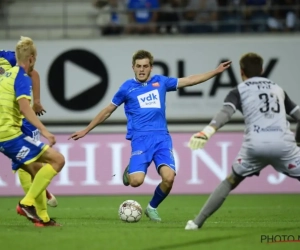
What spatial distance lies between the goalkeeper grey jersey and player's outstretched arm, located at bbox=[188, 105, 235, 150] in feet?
0.39

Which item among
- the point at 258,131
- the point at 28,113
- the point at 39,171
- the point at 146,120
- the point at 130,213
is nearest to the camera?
the point at 258,131

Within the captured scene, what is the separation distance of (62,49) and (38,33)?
4.10 feet

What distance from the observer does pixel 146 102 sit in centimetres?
1072

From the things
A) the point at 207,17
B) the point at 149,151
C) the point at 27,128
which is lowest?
the point at 149,151

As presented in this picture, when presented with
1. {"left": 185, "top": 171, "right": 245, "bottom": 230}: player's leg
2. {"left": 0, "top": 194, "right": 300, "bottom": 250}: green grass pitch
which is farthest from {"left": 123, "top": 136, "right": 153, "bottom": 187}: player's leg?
{"left": 185, "top": 171, "right": 245, "bottom": 230}: player's leg

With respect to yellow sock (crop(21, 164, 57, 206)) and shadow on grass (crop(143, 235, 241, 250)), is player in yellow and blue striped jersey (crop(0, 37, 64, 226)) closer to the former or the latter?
yellow sock (crop(21, 164, 57, 206))

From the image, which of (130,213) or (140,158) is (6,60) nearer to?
(140,158)

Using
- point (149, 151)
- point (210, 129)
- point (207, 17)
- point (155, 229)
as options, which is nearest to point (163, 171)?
point (149, 151)

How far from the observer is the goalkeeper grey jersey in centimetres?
823

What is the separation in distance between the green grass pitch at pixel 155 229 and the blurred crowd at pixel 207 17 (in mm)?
4833

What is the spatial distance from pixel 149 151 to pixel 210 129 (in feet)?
8.91

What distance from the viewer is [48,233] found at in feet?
28.5

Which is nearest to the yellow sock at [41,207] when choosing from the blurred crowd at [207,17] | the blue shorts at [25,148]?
the blue shorts at [25,148]

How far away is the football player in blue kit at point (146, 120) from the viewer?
10562 millimetres
